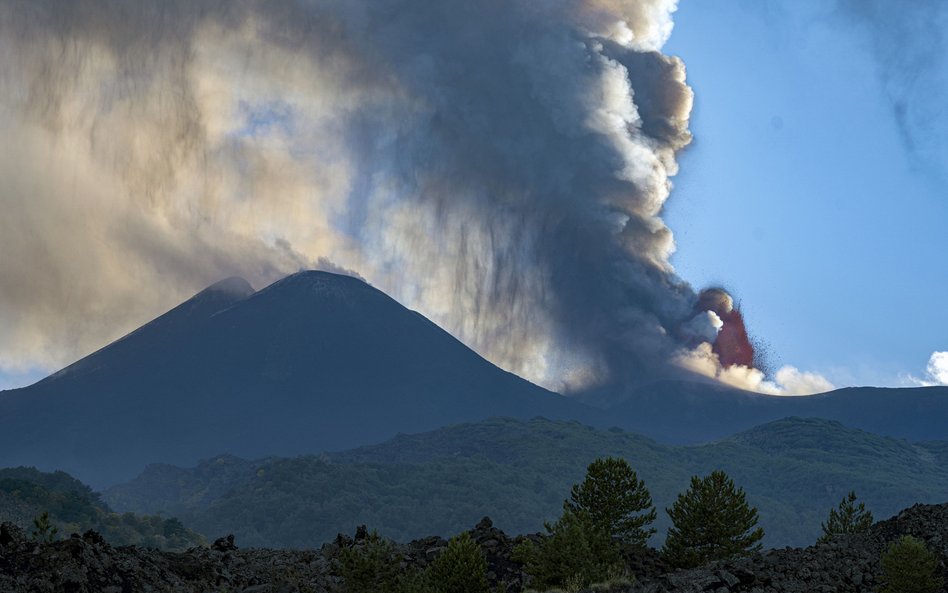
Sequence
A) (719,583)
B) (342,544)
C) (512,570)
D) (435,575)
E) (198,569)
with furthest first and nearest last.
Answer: (342,544), (512,570), (198,569), (435,575), (719,583)

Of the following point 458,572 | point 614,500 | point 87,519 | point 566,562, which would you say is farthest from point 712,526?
point 87,519

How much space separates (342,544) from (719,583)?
24714 millimetres

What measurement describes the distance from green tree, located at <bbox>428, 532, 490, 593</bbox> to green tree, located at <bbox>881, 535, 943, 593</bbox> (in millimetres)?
16109

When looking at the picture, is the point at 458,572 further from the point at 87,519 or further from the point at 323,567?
the point at 87,519

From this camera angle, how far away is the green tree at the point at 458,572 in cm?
3659

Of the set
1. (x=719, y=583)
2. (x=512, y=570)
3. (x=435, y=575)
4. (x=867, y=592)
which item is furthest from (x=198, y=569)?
(x=867, y=592)

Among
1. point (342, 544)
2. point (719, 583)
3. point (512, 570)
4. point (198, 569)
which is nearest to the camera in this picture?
point (719, 583)

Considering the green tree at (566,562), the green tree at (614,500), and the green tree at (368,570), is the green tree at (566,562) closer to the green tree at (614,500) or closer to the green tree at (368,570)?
the green tree at (368,570)

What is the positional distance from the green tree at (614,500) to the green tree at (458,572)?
48.9ft

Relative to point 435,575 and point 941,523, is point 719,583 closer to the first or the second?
point 435,575

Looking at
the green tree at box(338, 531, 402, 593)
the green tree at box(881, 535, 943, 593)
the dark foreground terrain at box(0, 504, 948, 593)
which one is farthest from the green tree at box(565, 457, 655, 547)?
the green tree at box(881, 535, 943, 593)

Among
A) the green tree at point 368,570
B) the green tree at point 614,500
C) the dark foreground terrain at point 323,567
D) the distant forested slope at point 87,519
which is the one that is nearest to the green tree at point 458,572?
the green tree at point 368,570

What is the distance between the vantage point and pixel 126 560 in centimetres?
3766

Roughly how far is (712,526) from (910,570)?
59.4 feet
